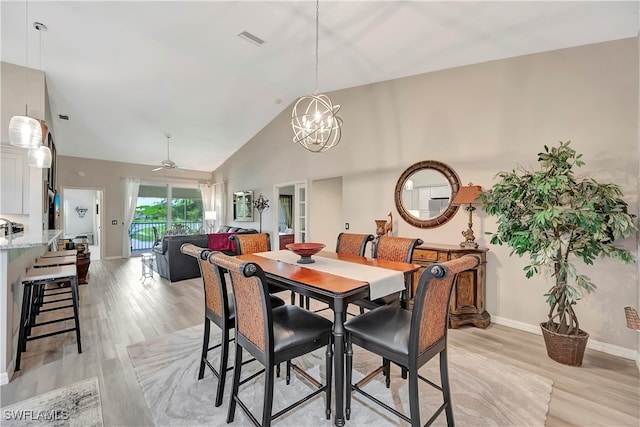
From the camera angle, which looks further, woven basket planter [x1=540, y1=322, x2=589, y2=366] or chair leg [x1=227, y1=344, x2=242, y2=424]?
woven basket planter [x1=540, y1=322, x2=589, y2=366]

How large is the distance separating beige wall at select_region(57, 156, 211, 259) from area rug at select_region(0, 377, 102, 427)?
22.4 feet

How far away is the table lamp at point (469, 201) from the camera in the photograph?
309 centimetres

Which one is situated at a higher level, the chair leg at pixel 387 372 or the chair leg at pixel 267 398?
the chair leg at pixel 267 398

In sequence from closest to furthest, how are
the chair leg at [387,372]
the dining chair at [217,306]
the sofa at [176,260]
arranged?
1. the dining chair at [217,306]
2. the chair leg at [387,372]
3. the sofa at [176,260]

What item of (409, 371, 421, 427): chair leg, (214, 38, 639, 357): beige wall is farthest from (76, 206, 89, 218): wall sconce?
(409, 371, 421, 427): chair leg

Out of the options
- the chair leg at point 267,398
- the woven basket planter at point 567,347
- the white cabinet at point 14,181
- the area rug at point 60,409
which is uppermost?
the white cabinet at point 14,181

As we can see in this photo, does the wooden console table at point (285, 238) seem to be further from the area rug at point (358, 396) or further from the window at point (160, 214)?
the area rug at point (358, 396)

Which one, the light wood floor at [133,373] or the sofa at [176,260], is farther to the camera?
the sofa at [176,260]

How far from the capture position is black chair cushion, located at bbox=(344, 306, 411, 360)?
1.54 m

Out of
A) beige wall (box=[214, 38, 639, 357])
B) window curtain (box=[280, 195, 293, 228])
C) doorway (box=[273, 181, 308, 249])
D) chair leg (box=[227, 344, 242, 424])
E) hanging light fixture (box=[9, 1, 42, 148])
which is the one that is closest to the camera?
chair leg (box=[227, 344, 242, 424])

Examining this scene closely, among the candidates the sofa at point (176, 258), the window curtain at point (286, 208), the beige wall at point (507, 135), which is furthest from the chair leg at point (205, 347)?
the window curtain at point (286, 208)

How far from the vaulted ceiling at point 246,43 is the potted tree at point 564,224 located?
1.24m

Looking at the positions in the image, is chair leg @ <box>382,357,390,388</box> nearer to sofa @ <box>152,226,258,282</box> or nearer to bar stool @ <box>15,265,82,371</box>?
bar stool @ <box>15,265,82,371</box>

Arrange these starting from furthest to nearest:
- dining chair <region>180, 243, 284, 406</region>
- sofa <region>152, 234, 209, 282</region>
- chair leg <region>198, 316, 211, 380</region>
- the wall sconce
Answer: the wall sconce, sofa <region>152, 234, 209, 282</region>, chair leg <region>198, 316, 211, 380</region>, dining chair <region>180, 243, 284, 406</region>
